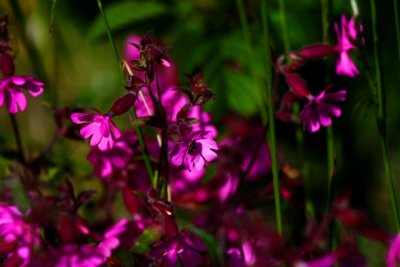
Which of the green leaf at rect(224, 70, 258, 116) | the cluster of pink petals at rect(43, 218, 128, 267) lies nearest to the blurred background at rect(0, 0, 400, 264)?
the green leaf at rect(224, 70, 258, 116)

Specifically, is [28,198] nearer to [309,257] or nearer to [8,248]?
[8,248]

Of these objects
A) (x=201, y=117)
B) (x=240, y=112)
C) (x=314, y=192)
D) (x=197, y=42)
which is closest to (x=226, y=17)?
(x=197, y=42)

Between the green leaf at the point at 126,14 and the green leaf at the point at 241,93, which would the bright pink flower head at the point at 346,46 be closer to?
the green leaf at the point at 241,93

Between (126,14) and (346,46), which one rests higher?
(126,14)

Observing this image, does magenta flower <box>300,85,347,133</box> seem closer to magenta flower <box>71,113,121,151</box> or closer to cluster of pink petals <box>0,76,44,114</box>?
magenta flower <box>71,113,121,151</box>

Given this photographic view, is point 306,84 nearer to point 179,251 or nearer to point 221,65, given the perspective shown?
point 179,251

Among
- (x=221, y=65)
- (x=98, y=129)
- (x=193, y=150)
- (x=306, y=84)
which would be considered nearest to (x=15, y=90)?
(x=98, y=129)
